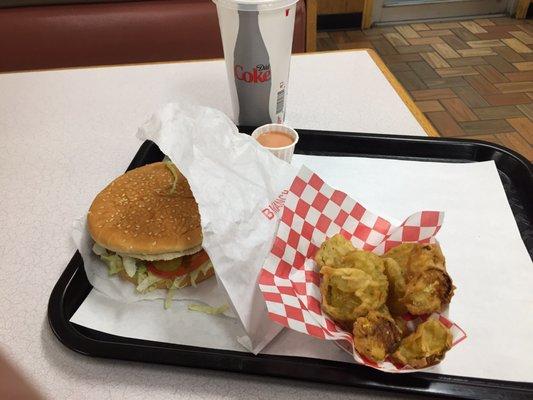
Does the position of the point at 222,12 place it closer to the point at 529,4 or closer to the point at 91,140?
the point at 91,140

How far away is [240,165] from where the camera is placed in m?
0.85

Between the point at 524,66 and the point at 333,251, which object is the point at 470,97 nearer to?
the point at 524,66

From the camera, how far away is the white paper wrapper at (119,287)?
808mm

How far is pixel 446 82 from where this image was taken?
3035 mm

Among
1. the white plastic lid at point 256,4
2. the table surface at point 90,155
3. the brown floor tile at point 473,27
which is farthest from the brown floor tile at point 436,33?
the white plastic lid at point 256,4

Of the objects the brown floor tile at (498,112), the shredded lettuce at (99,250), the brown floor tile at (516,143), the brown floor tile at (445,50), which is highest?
the shredded lettuce at (99,250)

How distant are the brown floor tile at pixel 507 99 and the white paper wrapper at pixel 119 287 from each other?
2.60 m

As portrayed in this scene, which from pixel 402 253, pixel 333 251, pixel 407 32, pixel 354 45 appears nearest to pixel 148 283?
pixel 333 251

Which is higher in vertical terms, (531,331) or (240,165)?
(240,165)

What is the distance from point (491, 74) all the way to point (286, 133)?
2.65m

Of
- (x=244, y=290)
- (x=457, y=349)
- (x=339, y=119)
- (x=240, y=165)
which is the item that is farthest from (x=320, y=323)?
(x=339, y=119)

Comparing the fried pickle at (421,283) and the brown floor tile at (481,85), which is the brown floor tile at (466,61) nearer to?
the brown floor tile at (481,85)

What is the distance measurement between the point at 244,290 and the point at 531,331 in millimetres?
468

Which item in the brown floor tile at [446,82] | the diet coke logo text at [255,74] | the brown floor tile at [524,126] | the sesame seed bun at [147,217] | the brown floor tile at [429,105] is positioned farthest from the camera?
the brown floor tile at [446,82]
